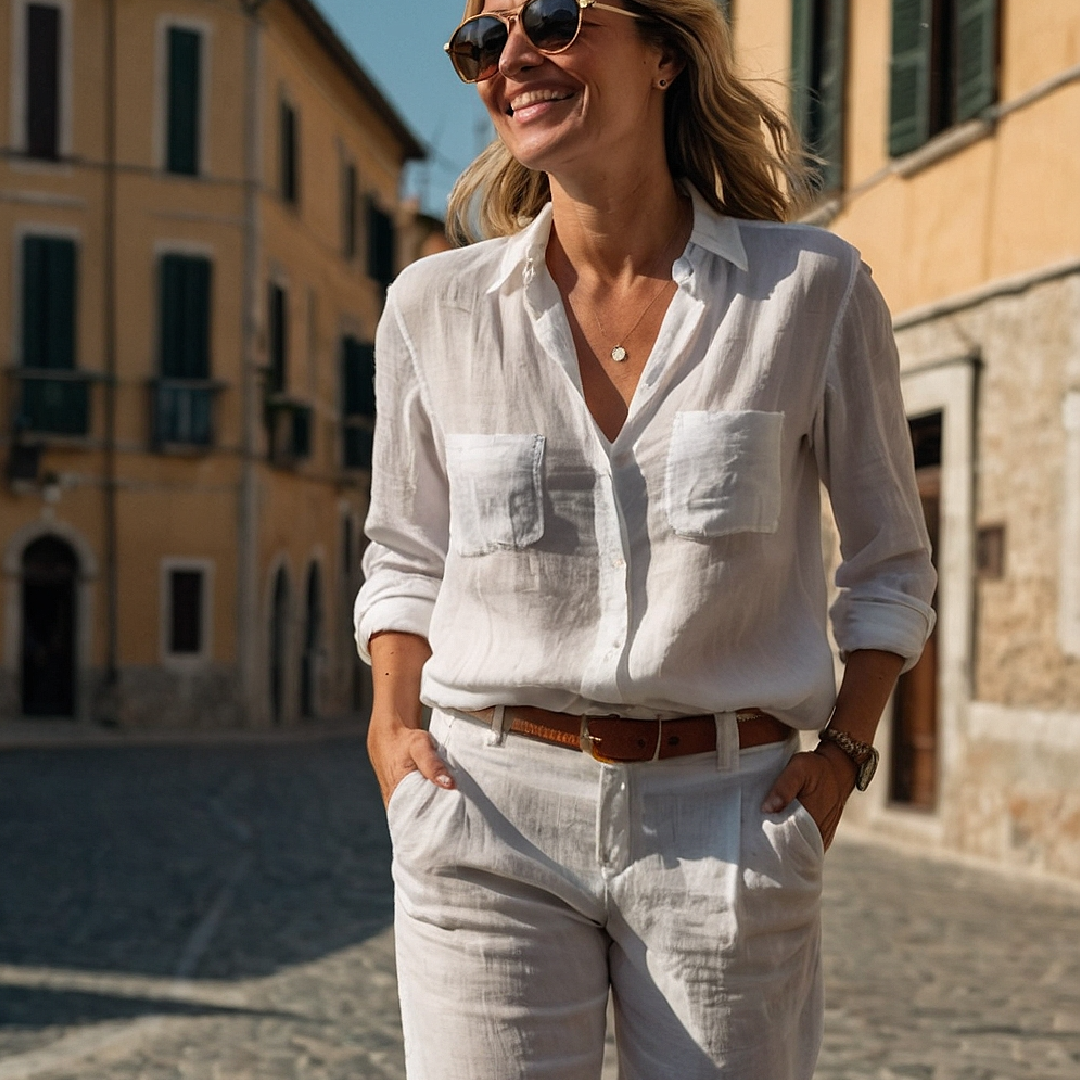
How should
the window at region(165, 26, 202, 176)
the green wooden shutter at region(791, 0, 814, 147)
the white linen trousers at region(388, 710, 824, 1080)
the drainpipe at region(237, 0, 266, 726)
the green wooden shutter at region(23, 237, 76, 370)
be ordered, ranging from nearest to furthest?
the white linen trousers at region(388, 710, 824, 1080) < the green wooden shutter at region(791, 0, 814, 147) < the green wooden shutter at region(23, 237, 76, 370) < the window at region(165, 26, 202, 176) < the drainpipe at region(237, 0, 266, 726)

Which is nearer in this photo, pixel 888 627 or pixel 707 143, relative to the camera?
pixel 888 627

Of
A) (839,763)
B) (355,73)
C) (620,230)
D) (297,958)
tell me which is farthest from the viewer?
(355,73)

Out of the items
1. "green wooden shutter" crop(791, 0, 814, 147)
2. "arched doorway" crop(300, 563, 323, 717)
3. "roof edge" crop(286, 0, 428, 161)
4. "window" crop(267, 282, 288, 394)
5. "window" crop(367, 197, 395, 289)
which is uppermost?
"roof edge" crop(286, 0, 428, 161)

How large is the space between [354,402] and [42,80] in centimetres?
841

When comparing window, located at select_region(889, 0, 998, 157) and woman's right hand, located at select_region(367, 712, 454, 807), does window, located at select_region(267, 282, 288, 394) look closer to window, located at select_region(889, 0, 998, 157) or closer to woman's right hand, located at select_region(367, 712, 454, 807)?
window, located at select_region(889, 0, 998, 157)

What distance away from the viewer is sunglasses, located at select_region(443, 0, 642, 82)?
88.9 inches

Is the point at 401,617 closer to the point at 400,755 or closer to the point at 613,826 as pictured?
the point at 400,755

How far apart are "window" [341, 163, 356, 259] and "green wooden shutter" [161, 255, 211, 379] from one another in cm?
606

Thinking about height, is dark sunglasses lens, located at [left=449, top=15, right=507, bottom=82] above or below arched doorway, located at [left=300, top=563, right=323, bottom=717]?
above

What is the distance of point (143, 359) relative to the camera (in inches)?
1062

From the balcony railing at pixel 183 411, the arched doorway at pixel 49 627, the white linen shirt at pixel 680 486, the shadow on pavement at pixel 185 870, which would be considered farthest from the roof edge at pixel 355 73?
the white linen shirt at pixel 680 486

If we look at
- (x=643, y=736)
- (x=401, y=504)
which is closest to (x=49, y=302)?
(x=401, y=504)

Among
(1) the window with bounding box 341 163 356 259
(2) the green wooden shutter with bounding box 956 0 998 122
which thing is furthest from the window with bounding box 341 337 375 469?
(2) the green wooden shutter with bounding box 956 0 998 122

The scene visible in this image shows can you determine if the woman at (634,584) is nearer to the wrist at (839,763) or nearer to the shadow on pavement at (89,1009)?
the wrist at (839,763)
